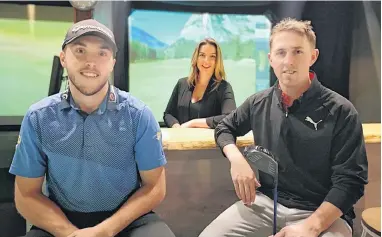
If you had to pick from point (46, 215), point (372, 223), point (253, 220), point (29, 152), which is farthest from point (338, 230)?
point (29, 152)

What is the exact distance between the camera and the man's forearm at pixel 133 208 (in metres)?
1.67

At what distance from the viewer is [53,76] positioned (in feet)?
7.79

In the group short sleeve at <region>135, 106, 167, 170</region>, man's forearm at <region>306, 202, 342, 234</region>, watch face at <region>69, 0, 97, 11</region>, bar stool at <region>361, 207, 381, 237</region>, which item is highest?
watch face at <region>69, 0, 97, 11</region>

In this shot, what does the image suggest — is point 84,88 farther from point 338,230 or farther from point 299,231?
point 338,230

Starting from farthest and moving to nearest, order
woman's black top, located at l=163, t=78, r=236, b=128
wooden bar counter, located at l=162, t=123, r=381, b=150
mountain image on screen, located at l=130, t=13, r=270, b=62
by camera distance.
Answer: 1. mountain image on screen, located at l=130, t=13, r=270, b=62
2. woman's black top, located at l=163, t=78, r=236, b=128
3. wooden bar counter, located at l=162, t=123, r=381, b=150

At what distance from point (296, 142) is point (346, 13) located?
5.17 feet

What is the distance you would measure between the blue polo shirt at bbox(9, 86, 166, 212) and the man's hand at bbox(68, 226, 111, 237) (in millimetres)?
105

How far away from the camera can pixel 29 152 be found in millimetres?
1680

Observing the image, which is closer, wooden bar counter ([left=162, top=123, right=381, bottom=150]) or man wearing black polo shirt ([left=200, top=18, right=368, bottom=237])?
man wearing black polo shirt ([left=200, top=18, right=368, bottom=237])

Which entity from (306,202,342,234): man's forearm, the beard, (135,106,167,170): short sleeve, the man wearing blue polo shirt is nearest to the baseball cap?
the man wearing blue polo shirt

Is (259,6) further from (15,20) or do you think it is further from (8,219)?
(8,219)

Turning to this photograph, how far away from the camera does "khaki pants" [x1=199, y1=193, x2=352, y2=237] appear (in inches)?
73.2

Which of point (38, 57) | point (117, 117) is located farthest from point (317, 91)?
point (38, 57)

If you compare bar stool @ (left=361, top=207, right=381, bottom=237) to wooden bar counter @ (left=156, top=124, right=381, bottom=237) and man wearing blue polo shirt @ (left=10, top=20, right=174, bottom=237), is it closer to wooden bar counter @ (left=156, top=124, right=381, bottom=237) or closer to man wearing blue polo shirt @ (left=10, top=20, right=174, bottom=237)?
wooden bar counter @ (left=156, top=124, right=381, bottom=237)
